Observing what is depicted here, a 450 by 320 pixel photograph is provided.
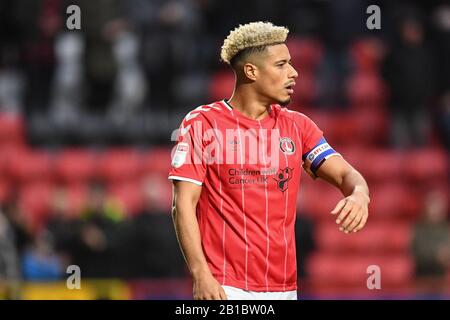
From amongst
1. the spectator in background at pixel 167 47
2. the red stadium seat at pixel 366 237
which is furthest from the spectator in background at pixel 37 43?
the red stadium seat at pixel 366 237

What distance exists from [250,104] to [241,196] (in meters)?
0.48

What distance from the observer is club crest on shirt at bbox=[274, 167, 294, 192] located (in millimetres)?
5301

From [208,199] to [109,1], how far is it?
9.20 m

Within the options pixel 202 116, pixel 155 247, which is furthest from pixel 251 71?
pixel 155 247

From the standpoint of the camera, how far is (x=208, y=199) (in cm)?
533

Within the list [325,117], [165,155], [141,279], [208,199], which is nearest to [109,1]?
[165,155]

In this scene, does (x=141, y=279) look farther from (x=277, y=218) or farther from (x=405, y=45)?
(x=277, y=218)

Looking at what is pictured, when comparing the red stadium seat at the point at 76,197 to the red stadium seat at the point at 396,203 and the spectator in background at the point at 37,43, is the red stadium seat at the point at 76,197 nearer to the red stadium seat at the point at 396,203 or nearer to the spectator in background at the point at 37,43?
the spectator in background at the point at 37,43

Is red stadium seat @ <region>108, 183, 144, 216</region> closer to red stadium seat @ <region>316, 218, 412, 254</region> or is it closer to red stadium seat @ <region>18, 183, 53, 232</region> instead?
red stadium seat @ <region>18, 183, 53, 232</region>

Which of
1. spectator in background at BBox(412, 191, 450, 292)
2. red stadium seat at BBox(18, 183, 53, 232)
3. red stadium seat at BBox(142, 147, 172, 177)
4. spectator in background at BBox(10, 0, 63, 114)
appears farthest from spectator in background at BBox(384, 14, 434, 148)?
spectator in background at BBox(10, 0, 63, 114)

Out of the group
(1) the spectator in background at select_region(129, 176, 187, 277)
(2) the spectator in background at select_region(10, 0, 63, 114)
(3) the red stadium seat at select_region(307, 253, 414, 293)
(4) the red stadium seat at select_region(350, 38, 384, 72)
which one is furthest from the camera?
(4) the red stadium seat at select_region(350, 38, 384, 72)

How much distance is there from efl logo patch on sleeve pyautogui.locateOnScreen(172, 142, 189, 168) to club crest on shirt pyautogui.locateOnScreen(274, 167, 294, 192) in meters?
0.46

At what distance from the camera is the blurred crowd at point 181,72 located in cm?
1292

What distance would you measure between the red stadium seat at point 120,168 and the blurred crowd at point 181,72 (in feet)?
0.82
